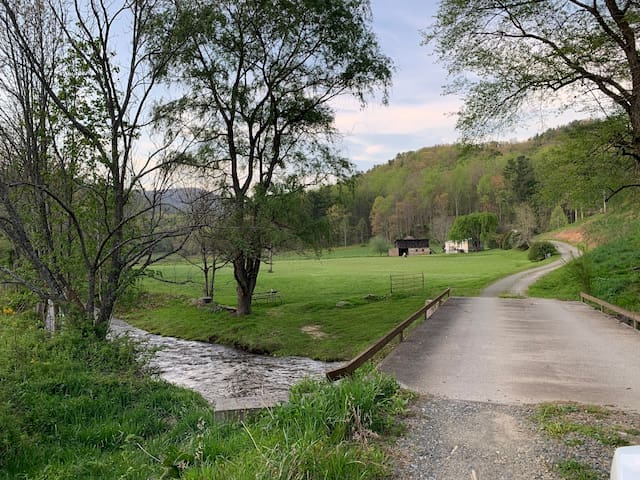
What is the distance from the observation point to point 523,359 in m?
8.35

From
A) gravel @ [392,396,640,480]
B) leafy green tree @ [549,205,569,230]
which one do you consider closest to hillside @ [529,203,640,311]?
gravel @ [392,396,640,480]

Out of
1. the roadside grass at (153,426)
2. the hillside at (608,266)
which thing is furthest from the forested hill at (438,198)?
the roadside grass at (153,426)

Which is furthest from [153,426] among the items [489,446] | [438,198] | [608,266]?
[438,198]

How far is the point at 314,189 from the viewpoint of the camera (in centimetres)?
2150

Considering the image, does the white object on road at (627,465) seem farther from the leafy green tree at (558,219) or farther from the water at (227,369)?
the leafy green tree at (558,219)

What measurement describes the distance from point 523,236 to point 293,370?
69.9 meters

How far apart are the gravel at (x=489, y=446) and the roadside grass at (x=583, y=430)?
0.01 meters

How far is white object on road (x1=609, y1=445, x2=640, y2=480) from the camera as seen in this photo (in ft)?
6.06

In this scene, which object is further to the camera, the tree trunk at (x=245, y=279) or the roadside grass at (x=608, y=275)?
the tree trunk at (x=245, y=279)

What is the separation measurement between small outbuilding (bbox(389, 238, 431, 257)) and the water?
2893 inches

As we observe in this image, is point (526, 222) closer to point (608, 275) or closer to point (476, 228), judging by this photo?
point (476, 228)

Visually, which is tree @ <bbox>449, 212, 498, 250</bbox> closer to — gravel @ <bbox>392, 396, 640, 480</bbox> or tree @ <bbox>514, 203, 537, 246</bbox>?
tree @ <bbox>514, 203, 537, 246</bbox>

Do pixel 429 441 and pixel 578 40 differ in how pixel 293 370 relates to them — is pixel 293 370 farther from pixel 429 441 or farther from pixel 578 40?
pixel 578 40

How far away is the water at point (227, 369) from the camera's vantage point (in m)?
11.9
